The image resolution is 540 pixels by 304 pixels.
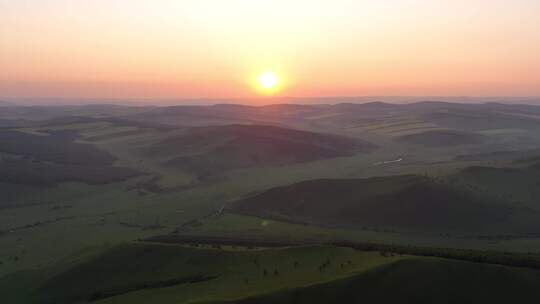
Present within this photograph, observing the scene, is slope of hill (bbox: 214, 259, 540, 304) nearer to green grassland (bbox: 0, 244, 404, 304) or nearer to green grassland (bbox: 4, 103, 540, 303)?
green grassland (bbox: 4, 103, 540, 303)

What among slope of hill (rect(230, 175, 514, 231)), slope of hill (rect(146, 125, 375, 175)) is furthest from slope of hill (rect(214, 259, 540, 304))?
slope of hill (rect(146, 125, 375, 175))

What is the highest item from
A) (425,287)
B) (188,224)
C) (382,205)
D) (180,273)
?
(425,287)

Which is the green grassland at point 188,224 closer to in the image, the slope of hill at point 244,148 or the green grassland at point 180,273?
the green grassland at point 180,273

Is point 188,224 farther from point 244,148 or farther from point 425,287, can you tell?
point 244,148

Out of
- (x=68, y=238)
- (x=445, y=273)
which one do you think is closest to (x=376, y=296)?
(x=445, y=273)

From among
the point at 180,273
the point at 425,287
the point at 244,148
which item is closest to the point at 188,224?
the point at 180,273

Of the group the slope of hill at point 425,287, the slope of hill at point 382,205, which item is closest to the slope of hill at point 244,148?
the slope of hill at point 382,205
